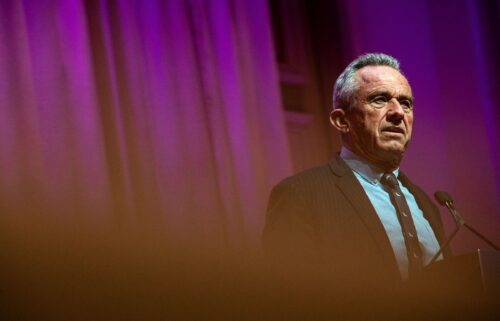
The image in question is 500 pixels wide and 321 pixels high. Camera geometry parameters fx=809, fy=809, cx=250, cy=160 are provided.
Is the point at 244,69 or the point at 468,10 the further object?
the point at 468,10

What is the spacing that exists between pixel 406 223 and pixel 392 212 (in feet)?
0.18

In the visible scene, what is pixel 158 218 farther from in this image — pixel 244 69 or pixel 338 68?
pixel 338 68

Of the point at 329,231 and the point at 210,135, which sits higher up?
the point at 210,135

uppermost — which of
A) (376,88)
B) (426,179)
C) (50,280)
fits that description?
(376,88)

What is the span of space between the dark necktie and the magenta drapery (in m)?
0.84

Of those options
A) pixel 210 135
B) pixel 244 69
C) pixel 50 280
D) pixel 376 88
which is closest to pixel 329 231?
pixel 376 88

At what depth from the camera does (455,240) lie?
3691mm

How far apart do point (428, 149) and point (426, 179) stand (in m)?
0.15

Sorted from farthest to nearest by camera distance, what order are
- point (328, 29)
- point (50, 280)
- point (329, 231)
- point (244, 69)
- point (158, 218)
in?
point (328, 29), point (244, 69), point (158, 218), point (329, 231), point (50, 280)

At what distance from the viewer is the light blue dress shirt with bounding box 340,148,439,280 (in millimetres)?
2195

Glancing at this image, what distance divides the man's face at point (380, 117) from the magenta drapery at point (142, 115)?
2.46 feet

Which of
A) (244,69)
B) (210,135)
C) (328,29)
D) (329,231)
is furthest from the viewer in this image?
(328,29)

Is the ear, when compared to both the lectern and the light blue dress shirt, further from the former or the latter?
the lectern

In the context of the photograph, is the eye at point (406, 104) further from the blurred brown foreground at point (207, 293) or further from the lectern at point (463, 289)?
the blurred brown foreground at point (207, 293)
